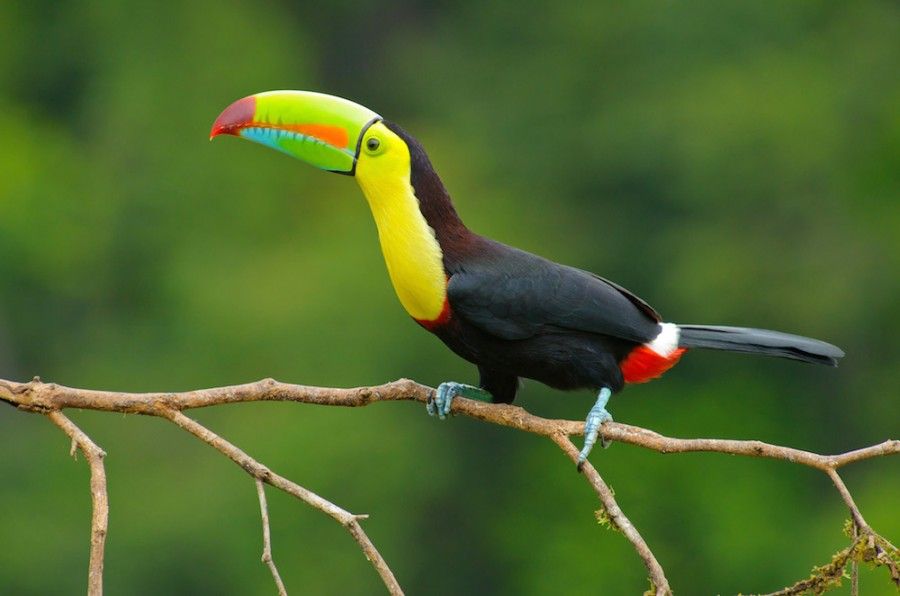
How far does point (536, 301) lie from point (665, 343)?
382mm

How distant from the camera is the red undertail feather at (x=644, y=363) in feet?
15.0

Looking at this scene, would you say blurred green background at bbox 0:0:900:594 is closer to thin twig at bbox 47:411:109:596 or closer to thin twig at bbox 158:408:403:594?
thin twig at bbox 158:408:403:594

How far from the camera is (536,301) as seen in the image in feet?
14.6

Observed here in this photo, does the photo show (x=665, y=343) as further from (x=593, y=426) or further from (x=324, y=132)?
(x=324, y=132)

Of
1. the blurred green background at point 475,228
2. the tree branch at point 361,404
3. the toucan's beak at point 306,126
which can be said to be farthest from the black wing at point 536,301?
the blurred green background at point 475,228

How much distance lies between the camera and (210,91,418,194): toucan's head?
4320 mm

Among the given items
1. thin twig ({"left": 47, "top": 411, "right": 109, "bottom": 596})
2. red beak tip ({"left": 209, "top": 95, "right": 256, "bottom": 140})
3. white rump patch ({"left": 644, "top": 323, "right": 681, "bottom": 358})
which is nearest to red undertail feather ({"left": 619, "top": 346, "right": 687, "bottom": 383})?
white rump patch ({"left": 644, "top": 323, "right": 681, "bottom": 358})

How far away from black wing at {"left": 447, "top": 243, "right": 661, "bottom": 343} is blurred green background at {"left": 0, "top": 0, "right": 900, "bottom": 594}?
867 cm

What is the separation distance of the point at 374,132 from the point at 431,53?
17.0m

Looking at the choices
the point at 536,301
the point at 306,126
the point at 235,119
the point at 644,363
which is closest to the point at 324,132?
the point at 306,126

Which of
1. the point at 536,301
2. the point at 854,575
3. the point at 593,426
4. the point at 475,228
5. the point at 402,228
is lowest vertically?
the point at 854,575

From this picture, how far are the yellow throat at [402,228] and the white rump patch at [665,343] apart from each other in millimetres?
599

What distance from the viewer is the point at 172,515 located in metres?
15.7

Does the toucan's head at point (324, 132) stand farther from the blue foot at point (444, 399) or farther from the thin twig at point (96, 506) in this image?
the thin twig at point (96, 506)
